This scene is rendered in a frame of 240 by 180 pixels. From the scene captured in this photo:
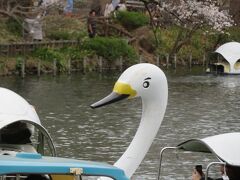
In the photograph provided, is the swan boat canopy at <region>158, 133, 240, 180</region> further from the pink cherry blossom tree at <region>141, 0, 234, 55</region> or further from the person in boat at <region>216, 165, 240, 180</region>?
the pink cherry blossom tree at <region>141, 0, 234, 55</region>

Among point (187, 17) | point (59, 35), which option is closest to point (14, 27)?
point (59, 35)

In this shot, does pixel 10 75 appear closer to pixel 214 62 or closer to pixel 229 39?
pixel 214 62

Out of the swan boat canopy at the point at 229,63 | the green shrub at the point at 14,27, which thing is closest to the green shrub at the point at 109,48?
the green shrub at the point at 14,27

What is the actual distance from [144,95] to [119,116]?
13.0m

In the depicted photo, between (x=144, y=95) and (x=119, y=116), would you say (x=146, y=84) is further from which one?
(x=119, y=116)

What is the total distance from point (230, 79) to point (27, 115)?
32.8m

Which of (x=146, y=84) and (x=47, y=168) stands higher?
(x=146, y=84)

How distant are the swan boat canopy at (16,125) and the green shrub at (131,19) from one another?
3902 centimetres

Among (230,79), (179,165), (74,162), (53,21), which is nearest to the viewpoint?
(74,162)

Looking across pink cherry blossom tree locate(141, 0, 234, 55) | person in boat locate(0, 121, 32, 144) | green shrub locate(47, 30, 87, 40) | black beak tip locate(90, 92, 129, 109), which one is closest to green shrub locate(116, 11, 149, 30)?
pink cherry blossom tree locate(141, 0, 234, 55)

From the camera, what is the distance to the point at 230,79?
46.9 metres

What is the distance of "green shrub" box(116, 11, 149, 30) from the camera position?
5434 cm

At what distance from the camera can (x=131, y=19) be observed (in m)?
54.4

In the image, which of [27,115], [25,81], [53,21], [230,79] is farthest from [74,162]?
[53,21]
